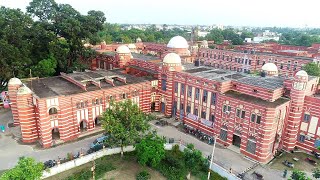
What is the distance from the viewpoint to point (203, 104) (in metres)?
43.6

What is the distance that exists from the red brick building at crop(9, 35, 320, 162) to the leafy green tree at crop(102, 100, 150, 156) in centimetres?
984

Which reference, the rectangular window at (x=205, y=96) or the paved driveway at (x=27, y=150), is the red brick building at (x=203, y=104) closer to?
the rectangular window at (x=205, y=96)

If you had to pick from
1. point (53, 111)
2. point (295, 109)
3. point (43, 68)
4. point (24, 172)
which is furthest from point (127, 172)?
point (43, 68)

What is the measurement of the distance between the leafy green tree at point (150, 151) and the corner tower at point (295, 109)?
66.5 ft

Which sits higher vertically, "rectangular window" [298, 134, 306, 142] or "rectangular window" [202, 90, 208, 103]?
"rectangular window" [202, 90, 208, 103]

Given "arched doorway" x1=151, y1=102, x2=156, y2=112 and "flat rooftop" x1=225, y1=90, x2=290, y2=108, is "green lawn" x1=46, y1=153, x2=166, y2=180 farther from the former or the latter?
"arched doorway" x1=151, y1=102, x2=156, y2=112

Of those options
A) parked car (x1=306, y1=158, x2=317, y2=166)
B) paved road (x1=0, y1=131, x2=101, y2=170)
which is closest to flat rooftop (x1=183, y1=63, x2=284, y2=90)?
parked car (x1=306, y1=158, x2=317, y2=166)

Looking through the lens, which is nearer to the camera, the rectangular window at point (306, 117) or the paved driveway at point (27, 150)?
the paved driveway at point (27, 150)

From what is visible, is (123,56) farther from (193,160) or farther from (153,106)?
(193,160)

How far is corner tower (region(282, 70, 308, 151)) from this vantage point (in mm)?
35625

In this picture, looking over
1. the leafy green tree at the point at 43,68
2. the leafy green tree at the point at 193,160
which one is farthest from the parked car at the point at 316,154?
the leafy green tree at the point at 43,68

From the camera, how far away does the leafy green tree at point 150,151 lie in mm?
31953

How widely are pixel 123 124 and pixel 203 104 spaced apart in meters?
16.0

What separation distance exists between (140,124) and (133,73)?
2703 cm
